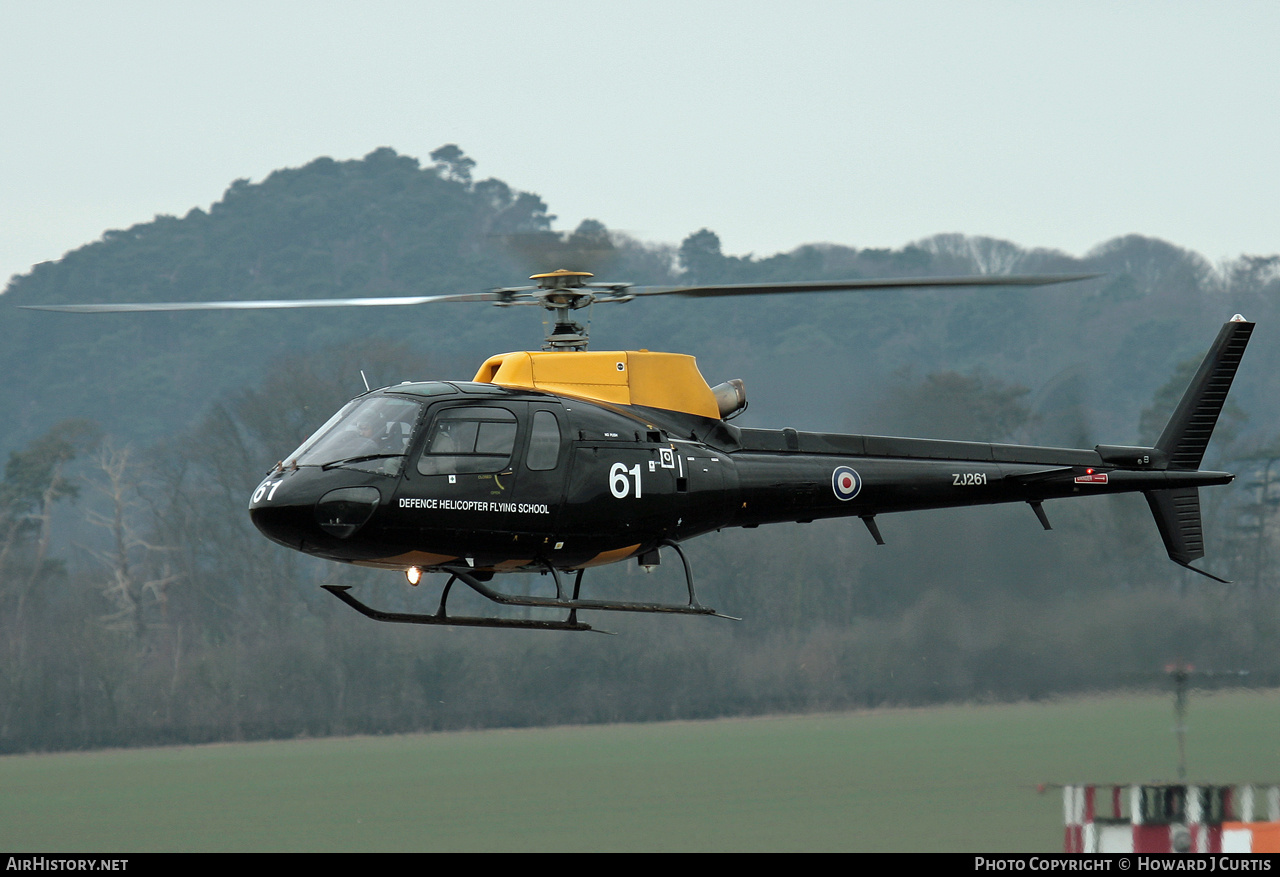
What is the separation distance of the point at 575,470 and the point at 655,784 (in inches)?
743

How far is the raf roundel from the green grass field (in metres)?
12.7

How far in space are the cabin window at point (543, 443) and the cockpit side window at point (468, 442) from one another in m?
0.15

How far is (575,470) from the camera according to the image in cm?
1138

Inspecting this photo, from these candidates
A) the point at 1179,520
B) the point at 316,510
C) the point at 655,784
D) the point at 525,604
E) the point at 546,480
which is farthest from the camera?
the point at 655,784

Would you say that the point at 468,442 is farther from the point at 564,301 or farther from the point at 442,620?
the point at 564,301

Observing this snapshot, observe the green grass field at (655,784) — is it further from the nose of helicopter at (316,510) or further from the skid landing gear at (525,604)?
the nose of helicopter at (316,510)

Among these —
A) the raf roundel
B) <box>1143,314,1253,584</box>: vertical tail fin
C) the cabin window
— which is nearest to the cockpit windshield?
the cabin window

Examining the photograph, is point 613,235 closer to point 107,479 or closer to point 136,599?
point 136,599

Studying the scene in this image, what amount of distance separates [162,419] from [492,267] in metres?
16.6

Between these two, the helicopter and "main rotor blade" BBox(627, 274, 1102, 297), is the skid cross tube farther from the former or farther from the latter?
"main rotor blade" BBox(627, 274, 1102, 297)

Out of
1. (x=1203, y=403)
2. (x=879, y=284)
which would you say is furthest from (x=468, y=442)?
(x=1203, y=403)

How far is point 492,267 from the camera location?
67500 mm

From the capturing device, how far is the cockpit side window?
1096 centimetres

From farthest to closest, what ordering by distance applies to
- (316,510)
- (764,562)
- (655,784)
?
1. (764,562)
2. (655,784)
3. (316,510)
